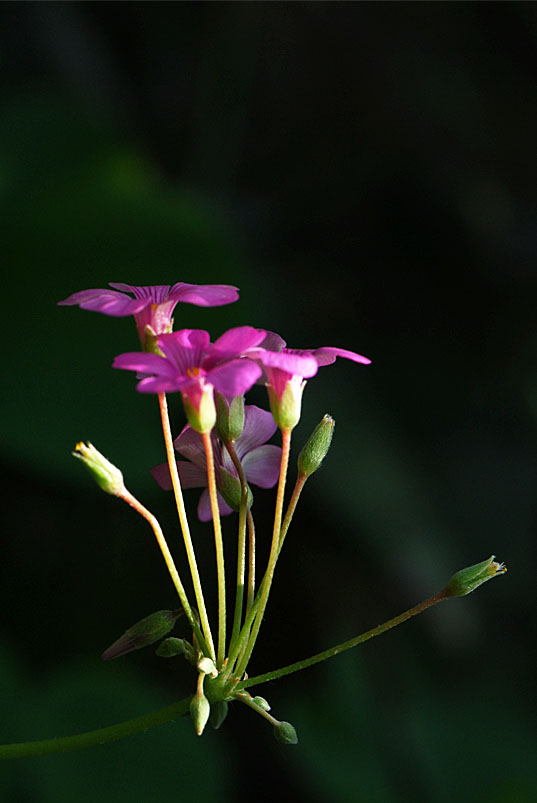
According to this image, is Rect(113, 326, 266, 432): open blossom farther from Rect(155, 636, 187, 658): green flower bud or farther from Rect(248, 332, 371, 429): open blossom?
Rect(155, 636, 187, 658): green flower bud

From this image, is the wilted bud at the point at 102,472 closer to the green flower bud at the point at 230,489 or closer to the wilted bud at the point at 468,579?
the green flower bud at the point at 230,489

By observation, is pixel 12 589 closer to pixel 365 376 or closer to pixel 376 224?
pixel 365 376

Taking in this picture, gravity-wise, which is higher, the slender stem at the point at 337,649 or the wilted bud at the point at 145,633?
the wilted bud at the point at 145,633

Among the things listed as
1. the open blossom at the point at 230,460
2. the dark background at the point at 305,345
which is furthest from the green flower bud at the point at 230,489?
the dark background at the point at 305,345

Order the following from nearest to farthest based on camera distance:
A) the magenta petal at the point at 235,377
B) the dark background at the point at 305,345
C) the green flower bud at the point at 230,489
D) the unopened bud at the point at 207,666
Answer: the magenta petal at the point at 235,377, the unopened bud at the point at 207,666, the green flower bud at the point at 230,489, the dark background at the point at 305,345

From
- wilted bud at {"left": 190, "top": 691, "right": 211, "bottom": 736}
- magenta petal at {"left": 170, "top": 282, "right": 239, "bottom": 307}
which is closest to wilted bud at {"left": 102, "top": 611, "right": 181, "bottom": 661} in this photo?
wilted bud at {"left": 190, "top": 691, "right": 211, "bottom": 736}

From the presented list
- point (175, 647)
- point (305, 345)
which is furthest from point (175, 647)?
point (305, 345)

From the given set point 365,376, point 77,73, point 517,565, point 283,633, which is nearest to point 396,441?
point 365,376
